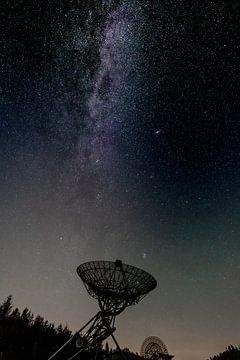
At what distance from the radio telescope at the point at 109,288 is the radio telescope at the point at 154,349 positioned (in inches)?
677

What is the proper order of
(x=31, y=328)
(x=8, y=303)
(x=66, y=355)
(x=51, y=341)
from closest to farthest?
(x=66, y=355), (x=51, y=341), (x=31, y=328), (x=8, y=303)

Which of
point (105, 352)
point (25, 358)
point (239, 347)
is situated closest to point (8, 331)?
point (25, 358)

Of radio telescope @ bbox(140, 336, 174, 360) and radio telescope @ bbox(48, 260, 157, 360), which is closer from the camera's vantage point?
radio telescope @ bbox(48, 260, 157, 360)

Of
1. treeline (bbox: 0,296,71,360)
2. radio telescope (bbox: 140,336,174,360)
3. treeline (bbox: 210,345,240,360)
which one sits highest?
treeline (bbox: 0,296,71,360)

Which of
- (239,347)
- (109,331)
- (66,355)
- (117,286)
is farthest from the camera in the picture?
(66,355)

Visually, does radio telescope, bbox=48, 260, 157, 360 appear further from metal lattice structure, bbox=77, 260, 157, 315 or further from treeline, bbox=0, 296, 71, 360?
treeline, bbox=0, 296, 71, 360

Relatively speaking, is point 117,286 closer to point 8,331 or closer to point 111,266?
point 111,266

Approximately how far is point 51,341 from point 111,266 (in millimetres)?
24595

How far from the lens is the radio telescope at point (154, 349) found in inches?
1138

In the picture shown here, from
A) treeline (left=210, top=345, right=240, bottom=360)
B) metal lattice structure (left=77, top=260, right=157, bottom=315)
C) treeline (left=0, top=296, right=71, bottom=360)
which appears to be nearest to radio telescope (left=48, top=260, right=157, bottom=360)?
metal lattice structure (left=77, top=260, right=157, bottom=315)

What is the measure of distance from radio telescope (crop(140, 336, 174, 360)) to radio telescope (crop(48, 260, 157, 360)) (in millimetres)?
17195

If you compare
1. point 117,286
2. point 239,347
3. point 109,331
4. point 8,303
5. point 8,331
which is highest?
point 8,303

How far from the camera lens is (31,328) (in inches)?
1515

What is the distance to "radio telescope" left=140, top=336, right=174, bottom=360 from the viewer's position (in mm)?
28900
